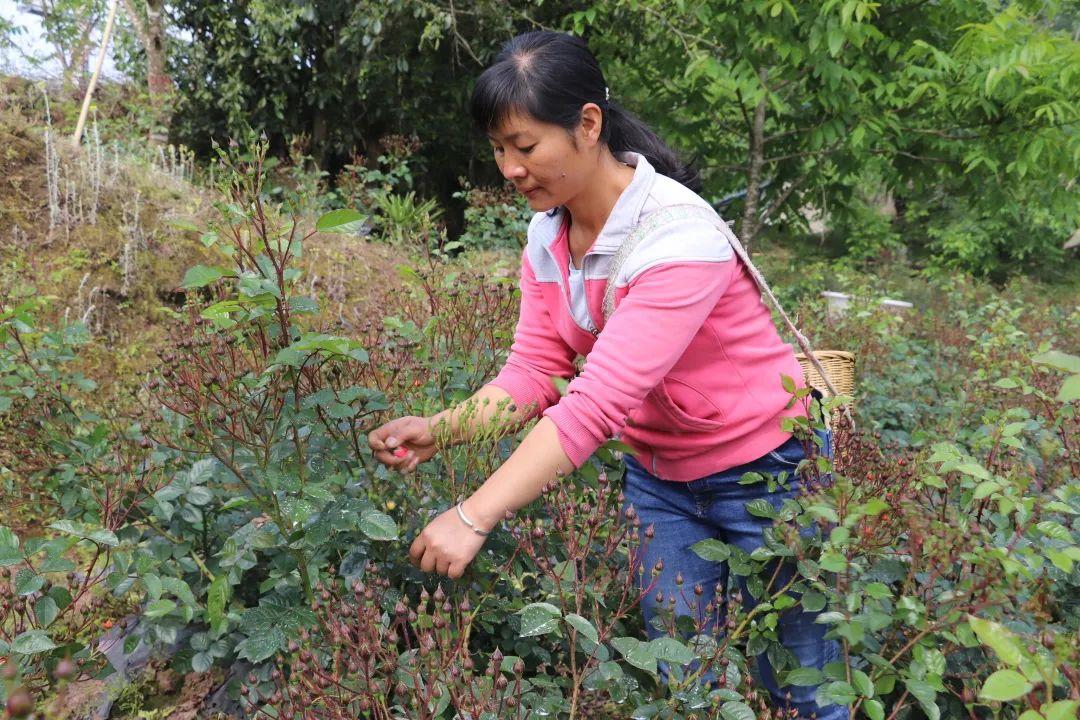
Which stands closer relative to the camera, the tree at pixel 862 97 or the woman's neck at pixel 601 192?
the woman's neck at pixel 601 192

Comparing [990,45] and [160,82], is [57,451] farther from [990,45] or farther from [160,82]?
[160,82]

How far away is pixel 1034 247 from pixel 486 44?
13787 mm

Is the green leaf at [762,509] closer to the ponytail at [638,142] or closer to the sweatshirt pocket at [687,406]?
the sweatshirt pocket at [687,406]

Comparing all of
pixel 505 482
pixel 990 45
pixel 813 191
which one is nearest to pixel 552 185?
pixel 505 482

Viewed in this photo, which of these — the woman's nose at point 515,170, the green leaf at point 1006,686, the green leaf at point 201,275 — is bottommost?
the green leaf at point 1006,686

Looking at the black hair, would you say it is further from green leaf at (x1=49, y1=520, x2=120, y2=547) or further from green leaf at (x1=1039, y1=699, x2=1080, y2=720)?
green leaf at (x1=1039, y1=699, x2=1080, y2=720)

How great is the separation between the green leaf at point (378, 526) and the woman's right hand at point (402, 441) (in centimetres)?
26

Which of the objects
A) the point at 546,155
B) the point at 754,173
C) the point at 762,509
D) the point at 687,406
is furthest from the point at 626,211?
the point at 754,173

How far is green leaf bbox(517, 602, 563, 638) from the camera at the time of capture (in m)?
1.30

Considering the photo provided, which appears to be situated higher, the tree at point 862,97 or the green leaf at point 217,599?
the tree at point 862,97

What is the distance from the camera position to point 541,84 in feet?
5.68

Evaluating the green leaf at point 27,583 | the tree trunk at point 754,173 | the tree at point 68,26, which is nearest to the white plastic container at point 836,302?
the tree trunk at point 754,173

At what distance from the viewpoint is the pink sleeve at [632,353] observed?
157 cm

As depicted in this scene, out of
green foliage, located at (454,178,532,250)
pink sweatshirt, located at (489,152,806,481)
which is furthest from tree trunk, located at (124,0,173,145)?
pink sweatshirt, located at (489,152,806,481)
